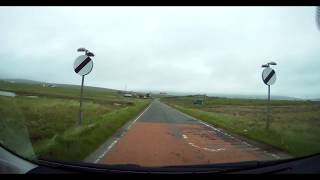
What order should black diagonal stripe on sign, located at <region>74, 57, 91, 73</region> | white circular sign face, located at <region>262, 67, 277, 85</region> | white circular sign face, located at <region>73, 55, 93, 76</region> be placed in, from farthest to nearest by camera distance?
white circular sign face, located at <region>262, 67, 277, 85</region> → black diagonal stripe on sign, located at <region>74, 57, 91, 73</region> → white circular sign face, located at <region>73, 55, 93, 76</region>

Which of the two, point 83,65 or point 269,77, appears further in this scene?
point 269,77

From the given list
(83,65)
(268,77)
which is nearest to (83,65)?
(83,65)

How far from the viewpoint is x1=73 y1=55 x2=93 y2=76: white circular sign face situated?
10305 mm

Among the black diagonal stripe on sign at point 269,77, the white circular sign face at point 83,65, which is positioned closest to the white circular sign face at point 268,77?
the black diagonal stripe on sign at point 269,77

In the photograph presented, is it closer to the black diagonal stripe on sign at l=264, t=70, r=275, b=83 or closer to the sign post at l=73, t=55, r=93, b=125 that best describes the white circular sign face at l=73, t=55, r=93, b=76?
the sign post at l=73, t=55, r=93, b=125

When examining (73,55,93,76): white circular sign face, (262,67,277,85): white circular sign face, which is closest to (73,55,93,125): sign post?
(73,55,93,76): white circular sign face

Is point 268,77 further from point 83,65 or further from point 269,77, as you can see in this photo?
point 83,65

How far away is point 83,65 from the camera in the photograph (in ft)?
34.7

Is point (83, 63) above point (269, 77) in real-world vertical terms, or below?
above

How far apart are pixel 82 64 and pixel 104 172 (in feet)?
23.7

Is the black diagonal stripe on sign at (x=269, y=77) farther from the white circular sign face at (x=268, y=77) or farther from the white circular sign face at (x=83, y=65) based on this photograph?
the white circular sign face at (x=83, y=65)
